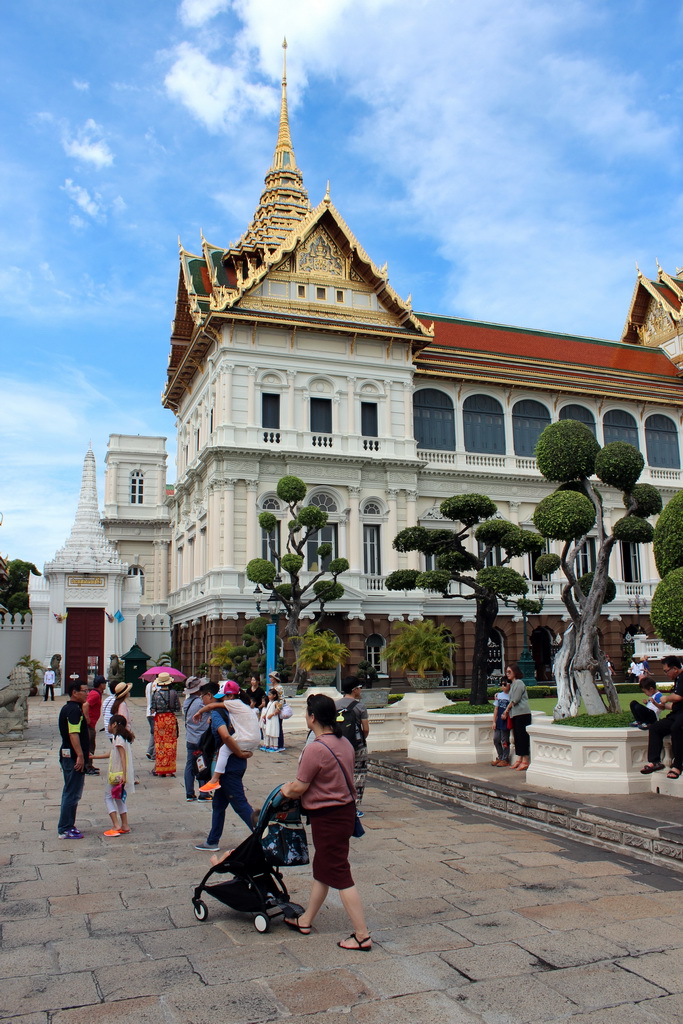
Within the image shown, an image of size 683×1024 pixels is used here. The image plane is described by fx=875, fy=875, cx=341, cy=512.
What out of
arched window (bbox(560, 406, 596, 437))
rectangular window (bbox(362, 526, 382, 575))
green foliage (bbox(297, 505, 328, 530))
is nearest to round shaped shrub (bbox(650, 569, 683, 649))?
green foliage (bbox(297, 505, 328, 530))

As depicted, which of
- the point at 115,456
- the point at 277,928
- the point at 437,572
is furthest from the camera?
the point at 115,456

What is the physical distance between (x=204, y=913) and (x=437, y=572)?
41.7 ft

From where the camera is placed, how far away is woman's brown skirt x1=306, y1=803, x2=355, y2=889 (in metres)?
5.68

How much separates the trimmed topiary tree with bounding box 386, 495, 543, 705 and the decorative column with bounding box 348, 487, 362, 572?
39.2ft

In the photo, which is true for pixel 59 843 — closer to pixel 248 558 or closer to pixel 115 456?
pixel 248 558

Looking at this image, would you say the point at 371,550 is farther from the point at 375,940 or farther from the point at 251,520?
the point at 375,940

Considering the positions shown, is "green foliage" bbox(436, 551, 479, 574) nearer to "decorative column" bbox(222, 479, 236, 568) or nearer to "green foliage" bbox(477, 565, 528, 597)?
"green foliage" bbox(477, 565, 528, 597)

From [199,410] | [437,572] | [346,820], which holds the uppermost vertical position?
[199,410]

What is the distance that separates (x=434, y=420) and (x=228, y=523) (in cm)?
1031

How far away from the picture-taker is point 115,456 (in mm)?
51031

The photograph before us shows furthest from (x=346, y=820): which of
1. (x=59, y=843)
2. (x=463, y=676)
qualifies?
(x=463, y=676)

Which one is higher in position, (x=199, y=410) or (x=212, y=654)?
(x=199, y=410)

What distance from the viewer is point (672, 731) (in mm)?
9531

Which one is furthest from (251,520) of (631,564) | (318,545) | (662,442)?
(662,442)
